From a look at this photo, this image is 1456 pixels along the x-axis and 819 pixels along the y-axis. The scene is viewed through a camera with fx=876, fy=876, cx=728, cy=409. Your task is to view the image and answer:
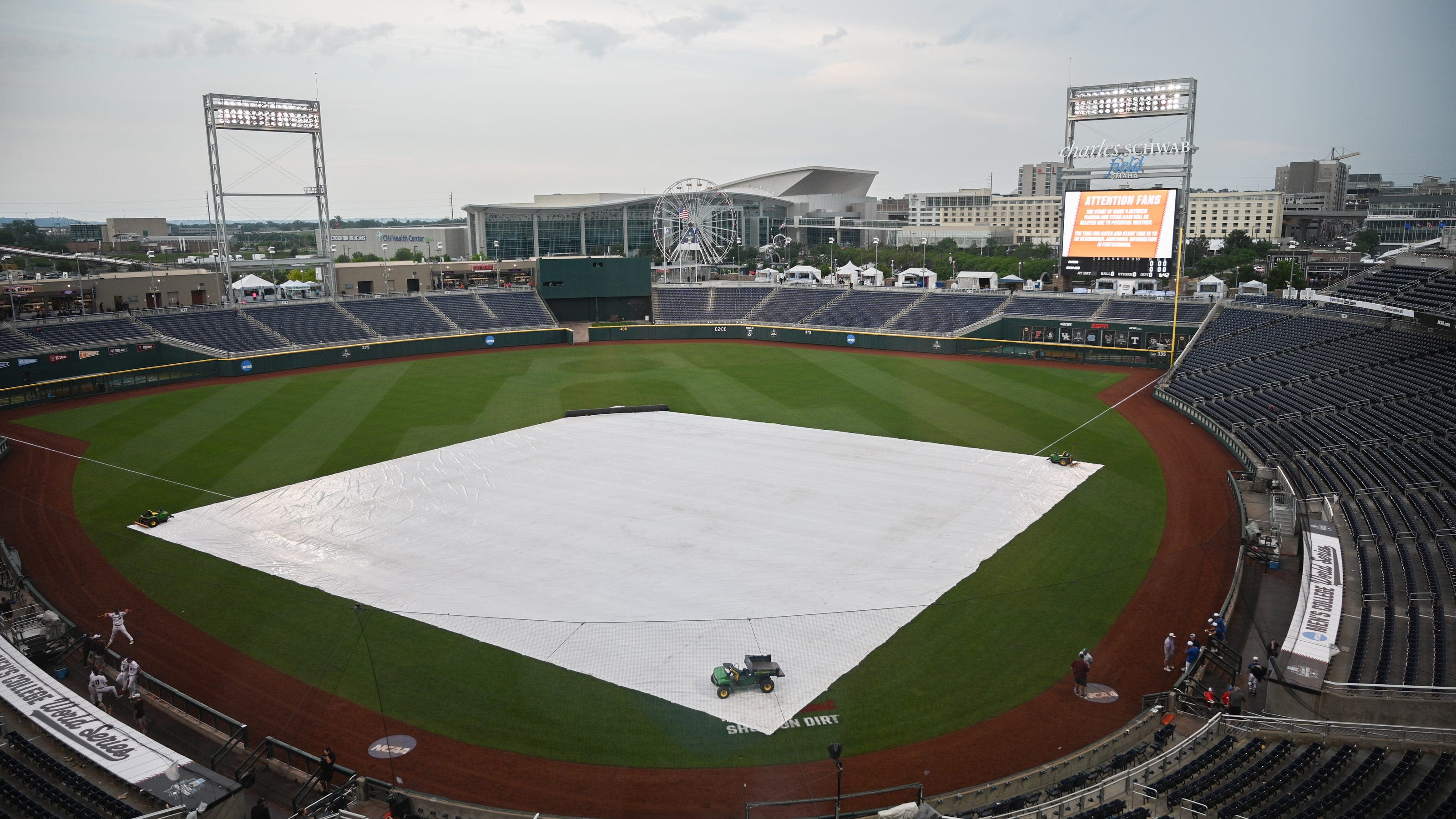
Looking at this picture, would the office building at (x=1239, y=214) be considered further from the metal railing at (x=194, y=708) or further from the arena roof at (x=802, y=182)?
the metal railing at (x=194, y=708)

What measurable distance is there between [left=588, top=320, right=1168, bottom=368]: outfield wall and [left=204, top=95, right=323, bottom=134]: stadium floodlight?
79.3 feet

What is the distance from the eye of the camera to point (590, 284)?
6869 cm

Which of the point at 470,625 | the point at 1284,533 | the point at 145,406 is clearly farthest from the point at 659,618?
the point at 145,406

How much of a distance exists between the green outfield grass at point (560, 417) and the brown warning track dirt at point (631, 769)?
40cm

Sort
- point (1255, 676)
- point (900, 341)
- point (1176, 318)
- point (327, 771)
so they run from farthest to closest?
1. point (900, 341)
2. point (1176, 318)
3. point (1255, 676)
4. point (327, 771)

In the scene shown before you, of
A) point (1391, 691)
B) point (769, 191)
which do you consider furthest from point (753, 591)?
point (769, 191)

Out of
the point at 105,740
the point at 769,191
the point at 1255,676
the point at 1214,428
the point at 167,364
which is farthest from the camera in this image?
the point at 769,191

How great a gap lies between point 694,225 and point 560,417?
36966mm

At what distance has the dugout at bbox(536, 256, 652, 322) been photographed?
68.2 metres

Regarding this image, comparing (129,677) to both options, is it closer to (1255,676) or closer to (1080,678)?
(1080,678)

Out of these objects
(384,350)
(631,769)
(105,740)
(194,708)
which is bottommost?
(631,769)

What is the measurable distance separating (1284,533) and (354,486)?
1122 inches

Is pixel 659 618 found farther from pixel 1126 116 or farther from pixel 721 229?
pixel 721 229

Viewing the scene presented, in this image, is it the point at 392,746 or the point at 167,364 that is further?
the point at 167,364
